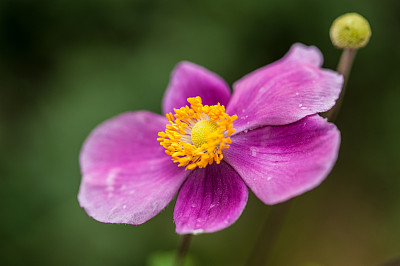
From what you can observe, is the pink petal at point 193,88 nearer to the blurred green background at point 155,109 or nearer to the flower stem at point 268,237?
the flower stem at point 268,237

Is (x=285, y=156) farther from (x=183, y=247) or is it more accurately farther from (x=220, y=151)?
(x=183, y=247)

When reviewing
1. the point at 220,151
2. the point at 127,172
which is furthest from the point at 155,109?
the point at 220,151

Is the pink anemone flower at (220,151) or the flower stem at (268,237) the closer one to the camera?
the pink anemone flower at (220,151)

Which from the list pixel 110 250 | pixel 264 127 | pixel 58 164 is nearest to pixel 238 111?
pixel 264 127

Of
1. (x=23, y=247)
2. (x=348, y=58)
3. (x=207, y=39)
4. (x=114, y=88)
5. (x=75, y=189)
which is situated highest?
(x=348, y=58)

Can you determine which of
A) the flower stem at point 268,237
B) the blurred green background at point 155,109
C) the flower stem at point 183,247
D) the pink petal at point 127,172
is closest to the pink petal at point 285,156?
the pink petal at point 127,172

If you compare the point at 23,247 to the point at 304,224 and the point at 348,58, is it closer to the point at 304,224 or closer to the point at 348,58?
the point at 304,224
